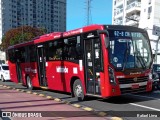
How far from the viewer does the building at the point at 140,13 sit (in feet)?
186

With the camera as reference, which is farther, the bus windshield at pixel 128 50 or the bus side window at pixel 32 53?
the bus side window at pixel 32 53

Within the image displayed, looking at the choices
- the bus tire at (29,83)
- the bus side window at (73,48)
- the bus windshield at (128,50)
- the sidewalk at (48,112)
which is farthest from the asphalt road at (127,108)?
the bus tire at (29,83)

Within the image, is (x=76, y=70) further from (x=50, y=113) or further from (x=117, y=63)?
(x=50, y=113)

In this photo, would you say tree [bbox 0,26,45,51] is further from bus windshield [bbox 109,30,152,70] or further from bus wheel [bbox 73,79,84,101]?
bus windshield [bbox 109,30,152,70]

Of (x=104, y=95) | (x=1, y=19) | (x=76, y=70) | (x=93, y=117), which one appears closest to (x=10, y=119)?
(x=93, y=117)

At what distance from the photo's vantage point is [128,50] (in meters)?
11.4

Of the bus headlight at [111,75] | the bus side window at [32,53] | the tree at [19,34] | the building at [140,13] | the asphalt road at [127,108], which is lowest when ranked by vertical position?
the asphalt road at [127,108]

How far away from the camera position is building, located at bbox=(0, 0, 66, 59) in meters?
120

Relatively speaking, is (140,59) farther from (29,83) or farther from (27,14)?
(27,14)

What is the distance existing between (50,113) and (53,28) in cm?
11978

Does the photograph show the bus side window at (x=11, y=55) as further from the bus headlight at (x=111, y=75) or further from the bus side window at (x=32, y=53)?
the bus headlight at (x=111, y=75)

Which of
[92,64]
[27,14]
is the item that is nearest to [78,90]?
[92,64]

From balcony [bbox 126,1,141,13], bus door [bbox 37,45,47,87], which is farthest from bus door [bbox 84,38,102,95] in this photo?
balcony [bbox 126,1,141,13]

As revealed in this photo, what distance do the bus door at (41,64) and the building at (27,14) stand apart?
10173cm
